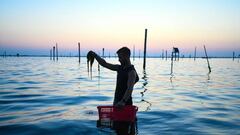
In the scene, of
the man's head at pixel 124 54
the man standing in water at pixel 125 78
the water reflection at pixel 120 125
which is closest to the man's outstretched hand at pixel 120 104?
the man standing in water at pixel 125 78

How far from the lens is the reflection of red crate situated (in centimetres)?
523

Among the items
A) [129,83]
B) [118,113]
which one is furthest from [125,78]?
[118,113]

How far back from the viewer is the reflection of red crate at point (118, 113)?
17.2 feet

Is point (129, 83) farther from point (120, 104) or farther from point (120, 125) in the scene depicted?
point (120, 125)

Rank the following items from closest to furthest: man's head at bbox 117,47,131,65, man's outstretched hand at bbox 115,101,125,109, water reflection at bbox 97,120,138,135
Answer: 1. man's outstretched hand at bbox 115,101,125,109
2. water reflection at bbox 97,120,138,135
3. man's head at bbox 117,47,131,65

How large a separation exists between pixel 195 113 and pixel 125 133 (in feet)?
19.0

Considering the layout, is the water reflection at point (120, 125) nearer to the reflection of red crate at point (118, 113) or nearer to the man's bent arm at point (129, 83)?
the reflection of red crate at point (118, 113)

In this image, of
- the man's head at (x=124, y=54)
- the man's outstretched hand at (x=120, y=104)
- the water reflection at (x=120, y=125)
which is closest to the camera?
the man's outstretched hand at (x=120, y=104)

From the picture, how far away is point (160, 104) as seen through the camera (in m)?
12.4

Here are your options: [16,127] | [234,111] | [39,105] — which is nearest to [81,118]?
[16,127]

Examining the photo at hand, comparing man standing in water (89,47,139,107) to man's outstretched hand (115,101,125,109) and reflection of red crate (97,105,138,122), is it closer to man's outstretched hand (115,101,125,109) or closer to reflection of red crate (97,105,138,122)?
man's outstretched hand (115,101,125,109)

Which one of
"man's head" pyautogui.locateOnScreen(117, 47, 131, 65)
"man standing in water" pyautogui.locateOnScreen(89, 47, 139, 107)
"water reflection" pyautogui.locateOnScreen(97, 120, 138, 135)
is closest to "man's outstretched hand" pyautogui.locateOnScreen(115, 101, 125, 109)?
"man standing in water" pyautogui.locateOnScreen(89, 47, 139, 107)

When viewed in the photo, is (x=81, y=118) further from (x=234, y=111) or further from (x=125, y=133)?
(x=234, y=111)

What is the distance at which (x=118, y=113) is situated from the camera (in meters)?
5.29
